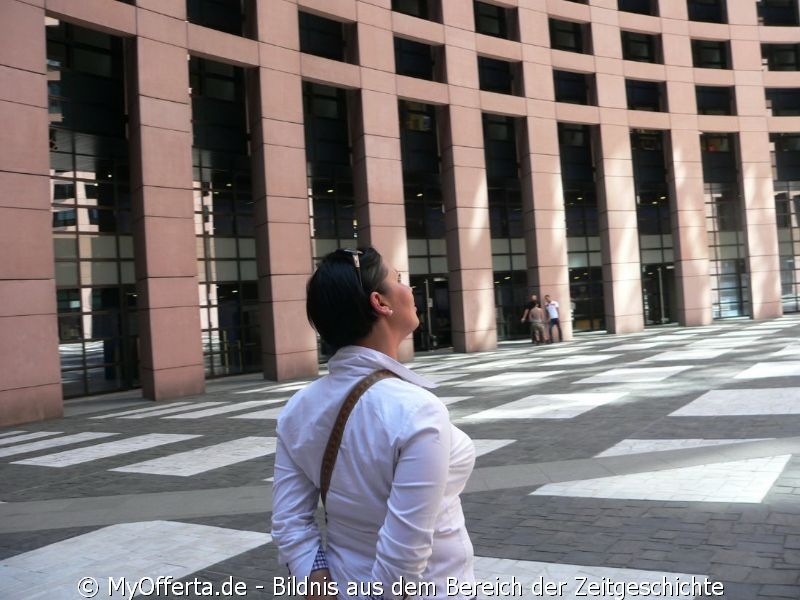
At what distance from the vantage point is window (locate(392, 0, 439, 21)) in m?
27.1

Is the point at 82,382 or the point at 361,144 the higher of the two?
the point at 361,144

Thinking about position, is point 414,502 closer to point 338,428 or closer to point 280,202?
point 338,428

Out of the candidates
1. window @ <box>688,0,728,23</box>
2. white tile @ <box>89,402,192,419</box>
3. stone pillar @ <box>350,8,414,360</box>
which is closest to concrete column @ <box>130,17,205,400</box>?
white tile @ <box>89,402,192,419</box>

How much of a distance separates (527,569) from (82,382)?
1870 cm

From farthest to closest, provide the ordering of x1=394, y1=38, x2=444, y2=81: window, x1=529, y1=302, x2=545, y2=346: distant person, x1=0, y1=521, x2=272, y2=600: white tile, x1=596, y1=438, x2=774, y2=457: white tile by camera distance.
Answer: x1=529, y1=302, x2=545, y2=346: distant person < x1=394, y1=38, x2=444, y2=81: window < x1=596, y1=438, x2=774, y2=457: white tile < x1=0, y1=521, x2=272, y2=600: white tile

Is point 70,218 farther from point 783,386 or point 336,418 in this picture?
point 336,418

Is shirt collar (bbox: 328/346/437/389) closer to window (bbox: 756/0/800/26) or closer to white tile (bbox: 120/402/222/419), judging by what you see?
white tile (bbox: 120/402/222/419)

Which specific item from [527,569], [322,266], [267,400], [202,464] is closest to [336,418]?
[322,266]

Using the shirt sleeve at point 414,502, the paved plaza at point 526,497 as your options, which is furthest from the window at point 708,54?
the shirt sleeve at point 414,502

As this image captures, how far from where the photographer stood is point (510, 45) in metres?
28.3

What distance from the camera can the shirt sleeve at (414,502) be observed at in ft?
6.34

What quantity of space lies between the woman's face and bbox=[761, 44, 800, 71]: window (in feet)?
140

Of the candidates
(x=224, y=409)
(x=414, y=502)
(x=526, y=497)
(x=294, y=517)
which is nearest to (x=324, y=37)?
(x=224, y=409)

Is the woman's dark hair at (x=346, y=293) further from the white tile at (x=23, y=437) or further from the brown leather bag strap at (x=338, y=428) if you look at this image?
the white tile at (x=23, y=437)
